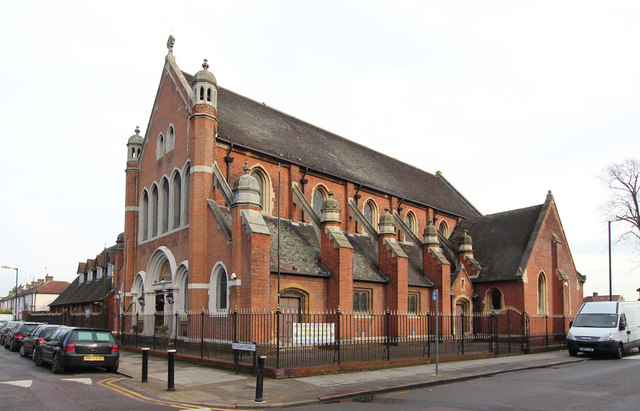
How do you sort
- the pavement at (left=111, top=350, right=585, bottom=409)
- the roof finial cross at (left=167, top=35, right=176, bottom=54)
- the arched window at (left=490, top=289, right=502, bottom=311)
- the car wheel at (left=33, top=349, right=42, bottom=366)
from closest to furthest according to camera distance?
the pavement at (left=111, top=350, right=585, bottom=409) < the car wheel at (left=33, top=349, right=42, bottom=366) < the roof finial cross at (left=167, top=35, right=176, bottom=54) < the arched window at (left=490, top=289, right=502, bottom=311)

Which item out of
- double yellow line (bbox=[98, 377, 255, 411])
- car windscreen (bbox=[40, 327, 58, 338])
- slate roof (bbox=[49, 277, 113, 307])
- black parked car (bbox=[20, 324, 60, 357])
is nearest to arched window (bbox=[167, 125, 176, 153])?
black parked car (bbox=[20, 324, 60, 357])

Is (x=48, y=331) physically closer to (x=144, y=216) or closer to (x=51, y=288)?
(x=144, y=216)

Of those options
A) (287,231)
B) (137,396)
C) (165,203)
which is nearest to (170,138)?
(165,203)

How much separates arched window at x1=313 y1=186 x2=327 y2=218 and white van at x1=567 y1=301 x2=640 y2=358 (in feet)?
46.5

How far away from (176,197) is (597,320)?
67.7 feet

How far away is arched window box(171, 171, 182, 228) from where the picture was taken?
26.0 m

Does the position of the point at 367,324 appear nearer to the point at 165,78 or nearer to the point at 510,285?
the point at 510,285

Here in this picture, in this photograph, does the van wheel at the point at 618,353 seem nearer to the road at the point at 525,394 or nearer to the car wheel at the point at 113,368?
the road at the point at 525,394

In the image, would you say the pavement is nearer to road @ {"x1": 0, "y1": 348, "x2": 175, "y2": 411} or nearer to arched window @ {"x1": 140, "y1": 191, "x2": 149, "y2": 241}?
road @ {"x1": 0, "y1": 348, "x2": 175, "y2": 411}

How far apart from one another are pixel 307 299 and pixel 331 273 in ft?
5.65

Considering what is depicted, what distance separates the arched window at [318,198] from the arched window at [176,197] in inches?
296

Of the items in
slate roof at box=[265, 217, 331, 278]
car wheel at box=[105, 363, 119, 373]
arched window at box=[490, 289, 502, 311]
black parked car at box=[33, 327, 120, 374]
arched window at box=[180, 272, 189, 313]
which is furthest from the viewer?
arched window at box=[490, 289, 502, 311]

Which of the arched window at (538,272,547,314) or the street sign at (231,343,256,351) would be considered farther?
the arched window at (538,272,547,314)

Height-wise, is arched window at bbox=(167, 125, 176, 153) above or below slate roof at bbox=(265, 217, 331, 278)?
above
